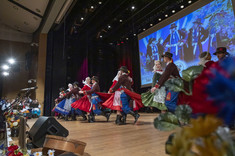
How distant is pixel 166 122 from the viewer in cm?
41

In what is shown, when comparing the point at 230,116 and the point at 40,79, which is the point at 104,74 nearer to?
the point at 40,79

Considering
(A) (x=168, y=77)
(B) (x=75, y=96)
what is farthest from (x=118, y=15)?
(A) (x=168, y=77)

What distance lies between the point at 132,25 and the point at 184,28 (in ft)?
8.73

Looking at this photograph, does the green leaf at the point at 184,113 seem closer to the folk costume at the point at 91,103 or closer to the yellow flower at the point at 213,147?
the yellow flower at the point at 213,147

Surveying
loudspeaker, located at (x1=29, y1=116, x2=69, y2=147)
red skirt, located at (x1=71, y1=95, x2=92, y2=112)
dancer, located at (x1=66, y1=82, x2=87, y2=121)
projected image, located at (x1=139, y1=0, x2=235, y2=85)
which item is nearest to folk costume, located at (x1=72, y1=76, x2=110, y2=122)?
red skirt, located at (x1=71, y1=95, x2=92, y2=112)

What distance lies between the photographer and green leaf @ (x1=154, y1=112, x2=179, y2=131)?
0.40 meters

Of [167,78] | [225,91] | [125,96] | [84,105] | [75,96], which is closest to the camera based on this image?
[225,91]

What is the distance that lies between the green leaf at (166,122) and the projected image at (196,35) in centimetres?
480

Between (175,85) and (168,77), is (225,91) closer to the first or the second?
(175,85)

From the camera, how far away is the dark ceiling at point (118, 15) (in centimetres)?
618

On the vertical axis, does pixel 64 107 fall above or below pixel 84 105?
below

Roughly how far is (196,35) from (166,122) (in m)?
5.65

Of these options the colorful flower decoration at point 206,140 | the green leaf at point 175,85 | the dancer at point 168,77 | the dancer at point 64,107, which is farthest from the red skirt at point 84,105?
the colorful flower decoration at point 206,140

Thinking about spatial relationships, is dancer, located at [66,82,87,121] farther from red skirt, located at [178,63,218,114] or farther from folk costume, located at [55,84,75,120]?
red skirt, located at [178,63,218,114]
